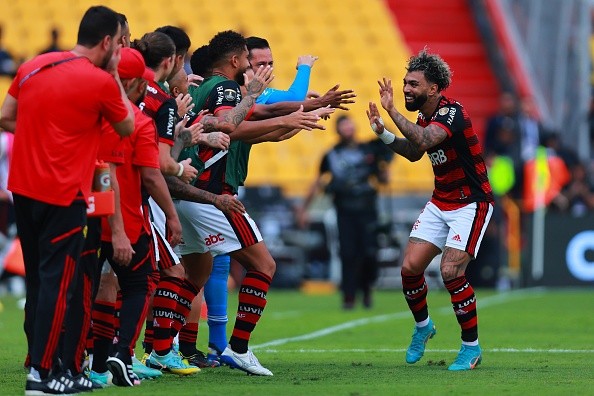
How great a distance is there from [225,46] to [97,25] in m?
2.02

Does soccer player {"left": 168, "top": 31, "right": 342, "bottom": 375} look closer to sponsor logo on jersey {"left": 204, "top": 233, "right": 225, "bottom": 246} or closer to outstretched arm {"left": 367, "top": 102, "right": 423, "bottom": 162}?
sponsor logo on jersey {"left": 204, "top": 233, "right": 225, "bottom": 246}

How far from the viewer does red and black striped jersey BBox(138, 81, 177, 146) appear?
319 inches

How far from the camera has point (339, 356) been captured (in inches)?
388

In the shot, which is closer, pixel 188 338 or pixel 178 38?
pixel 178 38

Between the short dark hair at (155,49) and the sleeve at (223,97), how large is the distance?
1.83 feet

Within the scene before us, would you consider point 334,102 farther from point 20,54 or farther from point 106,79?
point 20,54

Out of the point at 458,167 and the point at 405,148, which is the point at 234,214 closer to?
the point at 405,148

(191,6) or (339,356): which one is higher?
(191,6)

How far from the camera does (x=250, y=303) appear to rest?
8.71 meters

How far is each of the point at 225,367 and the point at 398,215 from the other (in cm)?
1104

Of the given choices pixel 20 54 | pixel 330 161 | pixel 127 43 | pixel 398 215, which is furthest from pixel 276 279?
pixel 127 43

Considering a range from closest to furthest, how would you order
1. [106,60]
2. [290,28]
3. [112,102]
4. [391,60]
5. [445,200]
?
[112,102]
[106,60]
[445,200]
[391,60]
[290,28]

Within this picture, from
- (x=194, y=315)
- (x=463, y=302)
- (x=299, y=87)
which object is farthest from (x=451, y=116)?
(x=194, y=315)

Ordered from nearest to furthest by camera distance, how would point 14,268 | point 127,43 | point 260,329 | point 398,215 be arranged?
1. point 127,43
2. point 260,329
3. point 14,268
4. point 398,215
